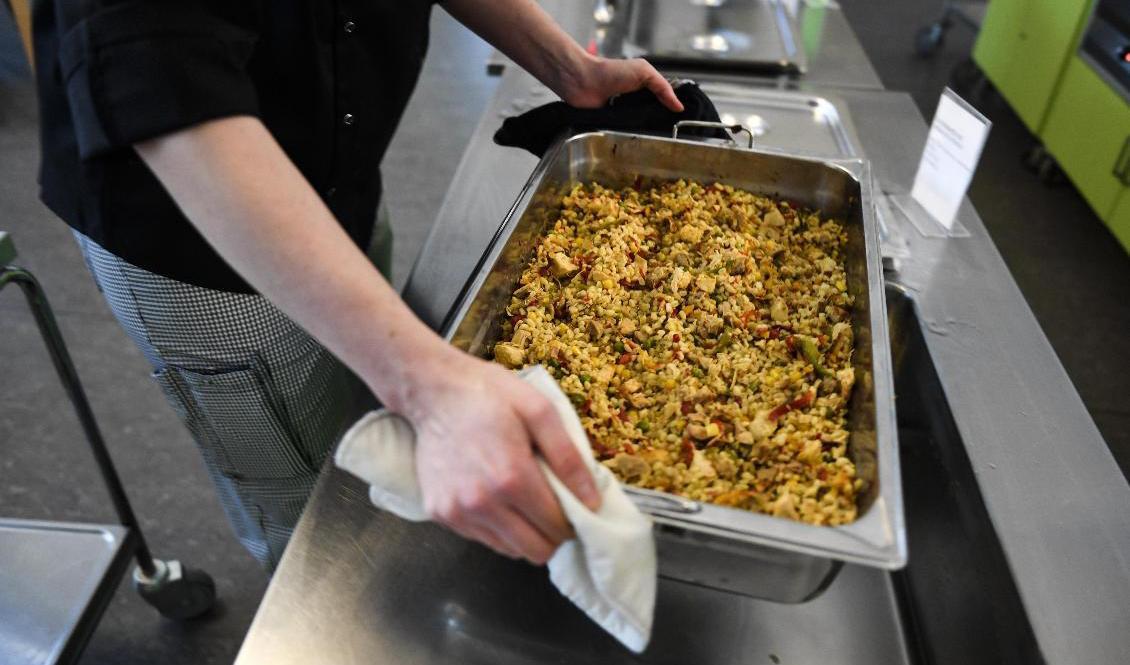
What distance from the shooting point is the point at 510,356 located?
0.88 metres

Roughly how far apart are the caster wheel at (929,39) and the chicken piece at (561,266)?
11.6 feet

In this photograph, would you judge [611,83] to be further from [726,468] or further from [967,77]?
[967,77]

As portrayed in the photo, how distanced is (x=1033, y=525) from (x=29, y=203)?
3.08 meters

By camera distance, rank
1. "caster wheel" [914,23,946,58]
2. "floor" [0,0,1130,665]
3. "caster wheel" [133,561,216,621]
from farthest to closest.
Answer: "caster wheel" [914,23,946,58] < "floor" [0,0,1130,665] < "caster wheel" [133,561,216,621]

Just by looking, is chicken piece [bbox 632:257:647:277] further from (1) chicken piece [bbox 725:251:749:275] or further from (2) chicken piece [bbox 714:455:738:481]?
(2) chicken piece [bbox 714:455:738:481]

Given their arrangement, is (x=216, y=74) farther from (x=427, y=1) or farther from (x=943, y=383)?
(x=943, y=383)

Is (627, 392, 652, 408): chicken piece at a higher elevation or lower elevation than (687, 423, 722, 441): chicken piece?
lower

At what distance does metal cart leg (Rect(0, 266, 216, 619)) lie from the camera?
1.07 metres

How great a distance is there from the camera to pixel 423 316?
3.57 ft

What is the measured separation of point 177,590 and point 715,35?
164cm

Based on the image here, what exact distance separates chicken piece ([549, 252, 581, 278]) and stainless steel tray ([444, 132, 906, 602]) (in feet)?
0.13

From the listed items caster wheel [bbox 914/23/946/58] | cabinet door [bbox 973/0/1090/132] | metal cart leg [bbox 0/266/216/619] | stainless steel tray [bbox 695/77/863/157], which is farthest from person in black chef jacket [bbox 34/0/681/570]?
caster wheel [bbox 914/23/946/58]

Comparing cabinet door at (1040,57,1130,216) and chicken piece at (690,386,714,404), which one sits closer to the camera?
chicken piece at (690,386,714,404)

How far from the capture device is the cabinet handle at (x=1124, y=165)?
2.48 m
